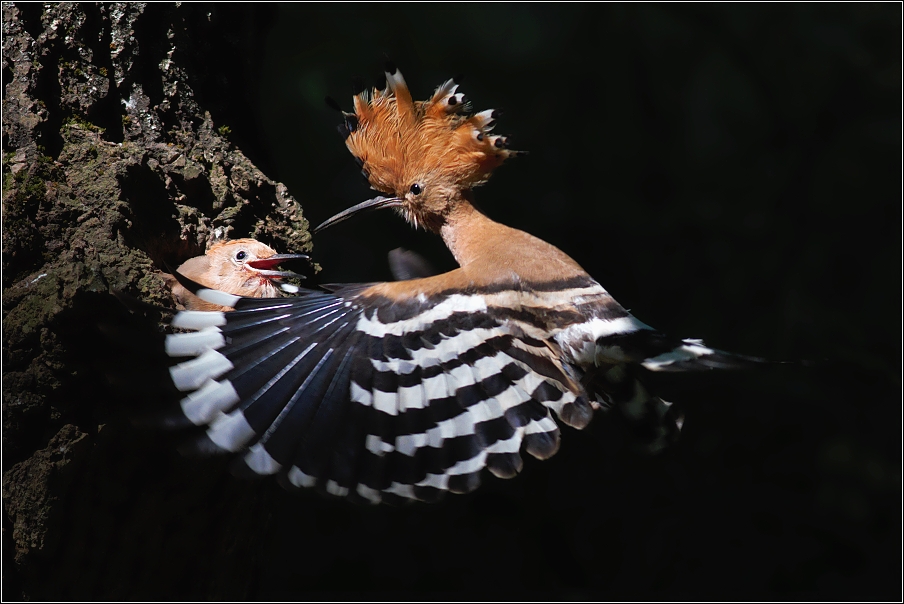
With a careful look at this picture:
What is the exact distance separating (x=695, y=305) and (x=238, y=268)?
1.65 meters

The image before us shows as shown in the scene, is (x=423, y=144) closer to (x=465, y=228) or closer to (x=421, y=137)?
(x=421, y=137)

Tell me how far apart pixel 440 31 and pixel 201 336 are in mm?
1522

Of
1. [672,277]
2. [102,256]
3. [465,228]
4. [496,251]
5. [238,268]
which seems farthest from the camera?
[672,277]

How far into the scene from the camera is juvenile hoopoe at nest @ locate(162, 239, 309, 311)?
166cm

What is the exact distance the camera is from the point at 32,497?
1364 mm

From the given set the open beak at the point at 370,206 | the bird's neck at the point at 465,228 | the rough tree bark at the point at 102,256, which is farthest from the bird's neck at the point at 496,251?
the rough tree bark at the point at 102,256

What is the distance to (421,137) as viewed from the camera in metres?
1.88

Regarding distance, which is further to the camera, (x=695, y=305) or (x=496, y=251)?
(x=695, y=305)

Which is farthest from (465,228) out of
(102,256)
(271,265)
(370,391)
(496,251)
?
(102,256)

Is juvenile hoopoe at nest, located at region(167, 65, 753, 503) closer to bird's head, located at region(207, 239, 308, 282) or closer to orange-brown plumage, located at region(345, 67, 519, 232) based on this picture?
bird's head, located at region(207, 239, 308, 282)

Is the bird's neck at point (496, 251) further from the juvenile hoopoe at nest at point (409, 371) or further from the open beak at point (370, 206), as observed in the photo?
the open beak at point (370, 206)

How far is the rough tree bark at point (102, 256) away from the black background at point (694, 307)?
2.64ft

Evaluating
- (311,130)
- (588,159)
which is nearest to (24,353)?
(311,130)

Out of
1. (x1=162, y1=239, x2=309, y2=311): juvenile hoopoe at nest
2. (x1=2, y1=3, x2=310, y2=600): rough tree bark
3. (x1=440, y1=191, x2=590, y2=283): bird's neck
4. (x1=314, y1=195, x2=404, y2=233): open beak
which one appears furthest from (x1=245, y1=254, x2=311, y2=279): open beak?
(x1=440, y1=191, x2=590, y2=283): bird's neck
